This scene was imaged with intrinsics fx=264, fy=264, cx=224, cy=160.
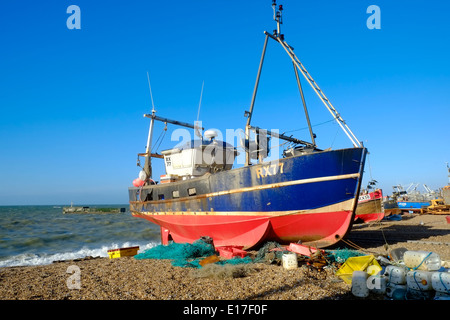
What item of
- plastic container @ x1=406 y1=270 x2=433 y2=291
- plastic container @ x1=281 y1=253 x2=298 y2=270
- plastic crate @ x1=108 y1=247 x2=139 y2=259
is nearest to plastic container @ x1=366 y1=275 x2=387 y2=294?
plastic container @ x1=406 y1=270 x2=433 y2=291

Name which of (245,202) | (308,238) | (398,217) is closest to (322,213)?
(308,238)

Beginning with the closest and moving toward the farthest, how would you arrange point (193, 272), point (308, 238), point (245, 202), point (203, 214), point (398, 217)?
1. point (193, 272)
2. point (308, 238)
3. point (245, 202)
4. point (203, 214)
5. point (398, 217)

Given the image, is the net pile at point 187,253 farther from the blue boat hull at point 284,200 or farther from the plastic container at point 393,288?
the plastic container at point 393,288

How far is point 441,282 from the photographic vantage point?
4.63m

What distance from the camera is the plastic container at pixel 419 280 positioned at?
15.9ft

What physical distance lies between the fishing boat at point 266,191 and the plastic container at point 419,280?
175 inches

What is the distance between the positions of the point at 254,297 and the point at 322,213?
534 centimetres

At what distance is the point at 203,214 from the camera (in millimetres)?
13344

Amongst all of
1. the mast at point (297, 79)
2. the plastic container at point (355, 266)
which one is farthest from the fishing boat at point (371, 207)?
the plastic container at point (355, 266)

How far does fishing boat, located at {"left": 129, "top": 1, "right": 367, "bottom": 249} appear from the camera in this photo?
9.62 metres

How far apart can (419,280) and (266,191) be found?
6.17 metres

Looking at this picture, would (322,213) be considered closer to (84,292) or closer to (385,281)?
(385,281)

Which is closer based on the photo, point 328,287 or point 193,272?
point 328,287

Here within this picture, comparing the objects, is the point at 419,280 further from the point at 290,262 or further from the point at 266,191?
the point at 266,191
